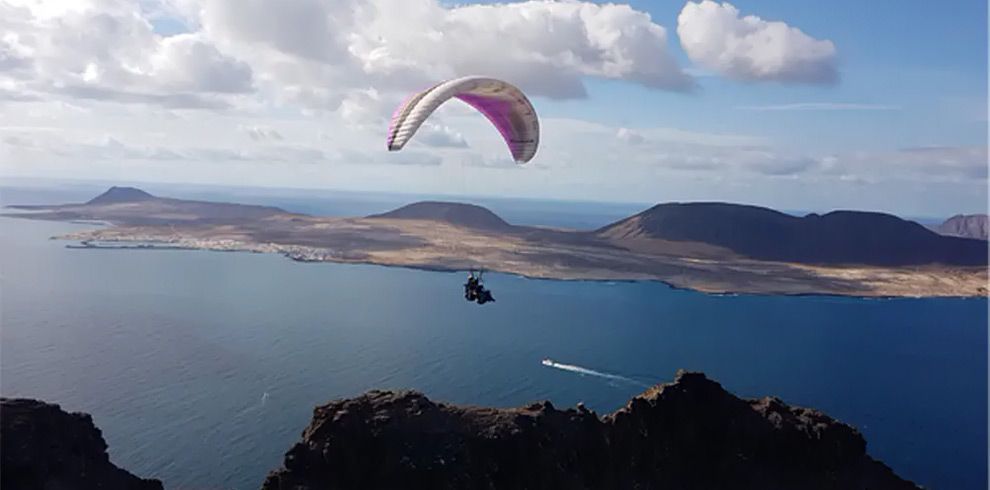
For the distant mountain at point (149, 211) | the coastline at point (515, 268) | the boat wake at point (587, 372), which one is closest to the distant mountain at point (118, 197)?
the distant mountain at point (149, 211)

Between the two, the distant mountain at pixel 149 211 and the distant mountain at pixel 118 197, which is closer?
the distant mountain at pixel 149 211

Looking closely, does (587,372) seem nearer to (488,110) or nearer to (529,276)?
(488,110)

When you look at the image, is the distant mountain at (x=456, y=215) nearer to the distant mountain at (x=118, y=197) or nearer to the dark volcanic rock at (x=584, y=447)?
the distant mountain at (x=118, y=197)

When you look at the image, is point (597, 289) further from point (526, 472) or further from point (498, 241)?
point (526, 472)

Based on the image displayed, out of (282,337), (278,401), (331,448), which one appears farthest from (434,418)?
(282,337)

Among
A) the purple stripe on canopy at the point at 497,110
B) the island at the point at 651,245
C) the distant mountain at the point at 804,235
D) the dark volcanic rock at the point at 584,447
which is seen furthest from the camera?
the distant mountain at the point at 804,235

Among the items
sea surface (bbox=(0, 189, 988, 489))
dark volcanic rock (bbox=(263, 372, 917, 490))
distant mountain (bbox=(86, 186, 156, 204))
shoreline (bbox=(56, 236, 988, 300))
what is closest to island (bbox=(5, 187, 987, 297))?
shoreline (bbox=(56, 236, 988, 300))

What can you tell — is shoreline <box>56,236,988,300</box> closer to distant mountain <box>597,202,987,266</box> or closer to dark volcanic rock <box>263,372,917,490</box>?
distant mountain <box>597,202,987,266</box>
